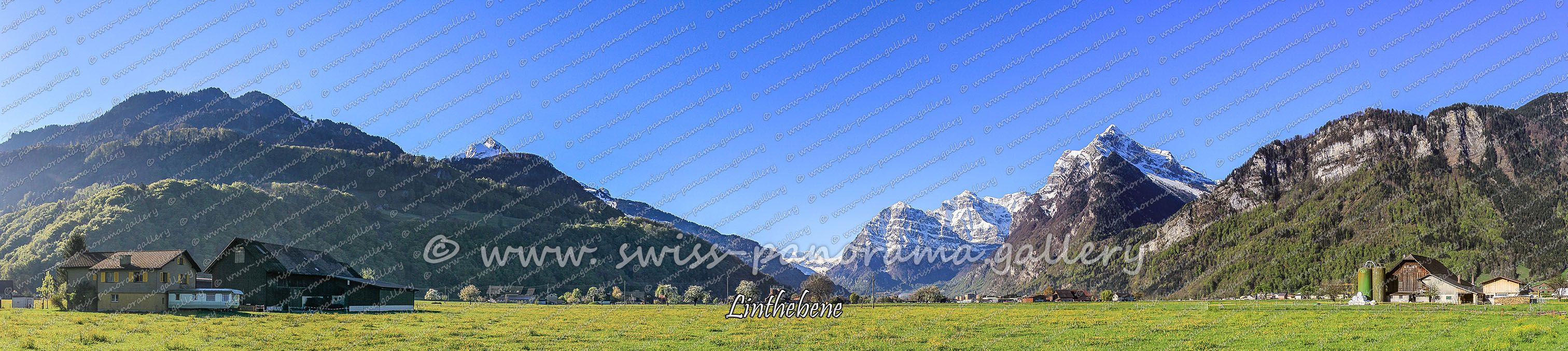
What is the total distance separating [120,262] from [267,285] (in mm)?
13360

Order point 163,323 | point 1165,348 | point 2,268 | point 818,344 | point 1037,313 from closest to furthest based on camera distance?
point 1165,348 → point 818,344 → point 163,323 → point 1037,313 → point 2,268

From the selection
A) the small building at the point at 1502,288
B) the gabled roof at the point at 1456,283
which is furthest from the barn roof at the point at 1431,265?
the small building at the point at 1502,288

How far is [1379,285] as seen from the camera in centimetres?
11550

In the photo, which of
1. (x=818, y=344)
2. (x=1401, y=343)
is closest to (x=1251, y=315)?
(x=1401, y=343)

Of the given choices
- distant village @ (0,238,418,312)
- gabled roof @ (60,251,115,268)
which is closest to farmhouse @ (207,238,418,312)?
distant village @ (0,238,418,312)

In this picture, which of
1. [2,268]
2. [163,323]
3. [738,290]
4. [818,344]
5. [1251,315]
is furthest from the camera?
[738,290]

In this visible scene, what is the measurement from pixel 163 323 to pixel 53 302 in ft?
124

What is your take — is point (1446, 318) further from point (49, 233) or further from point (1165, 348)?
point (49, 233)

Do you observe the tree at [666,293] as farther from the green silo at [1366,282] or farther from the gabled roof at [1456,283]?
the gabled roof at [1456,283]

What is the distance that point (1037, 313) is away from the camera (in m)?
74.7

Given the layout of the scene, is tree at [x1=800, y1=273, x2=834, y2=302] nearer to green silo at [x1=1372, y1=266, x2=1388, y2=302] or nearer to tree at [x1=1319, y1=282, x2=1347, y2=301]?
tree at [x1=1319, y1=282, x2=1347, y2=301]

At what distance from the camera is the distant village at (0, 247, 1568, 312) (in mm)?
74562

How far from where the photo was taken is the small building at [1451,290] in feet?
325

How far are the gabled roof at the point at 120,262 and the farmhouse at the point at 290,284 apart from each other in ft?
22.1
